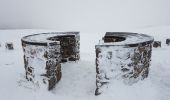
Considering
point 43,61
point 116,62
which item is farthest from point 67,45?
point 116,62

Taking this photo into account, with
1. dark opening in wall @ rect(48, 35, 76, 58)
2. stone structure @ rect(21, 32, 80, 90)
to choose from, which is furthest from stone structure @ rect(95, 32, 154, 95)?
dark opening in wall @ rect(48, 35, 76, 58)

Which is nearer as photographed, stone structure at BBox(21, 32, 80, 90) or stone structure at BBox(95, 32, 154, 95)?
stone structure at BBox(95, 32, 154, 95)

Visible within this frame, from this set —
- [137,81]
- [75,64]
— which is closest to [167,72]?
[137,81]

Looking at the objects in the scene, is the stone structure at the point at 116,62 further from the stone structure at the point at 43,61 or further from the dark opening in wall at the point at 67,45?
the dark opening in wall at the point at 67,45

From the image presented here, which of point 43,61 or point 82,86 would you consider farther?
point 82,86

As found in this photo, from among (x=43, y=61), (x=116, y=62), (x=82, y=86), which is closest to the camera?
(x=116, y=62)

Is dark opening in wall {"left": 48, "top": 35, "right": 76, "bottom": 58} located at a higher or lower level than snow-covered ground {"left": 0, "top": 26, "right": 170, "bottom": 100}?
Result: higher

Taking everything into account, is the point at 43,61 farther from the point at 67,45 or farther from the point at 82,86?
the point at 67,45

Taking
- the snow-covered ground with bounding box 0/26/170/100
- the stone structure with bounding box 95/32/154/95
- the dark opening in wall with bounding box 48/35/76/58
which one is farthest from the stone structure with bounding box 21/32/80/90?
the dark opening in wall with bounding box 48/35/76/58

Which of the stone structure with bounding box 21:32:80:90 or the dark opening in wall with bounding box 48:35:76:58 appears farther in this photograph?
the dark opening in wall with bounding box 48:35:76:58

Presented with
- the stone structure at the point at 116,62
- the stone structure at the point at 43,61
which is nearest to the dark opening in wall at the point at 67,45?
the stone structure at the point at 43,61

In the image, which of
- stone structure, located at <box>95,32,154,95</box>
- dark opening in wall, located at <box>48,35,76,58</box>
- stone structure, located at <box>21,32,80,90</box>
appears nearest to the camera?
stone structure, located at <box>95,32,154,95</box>

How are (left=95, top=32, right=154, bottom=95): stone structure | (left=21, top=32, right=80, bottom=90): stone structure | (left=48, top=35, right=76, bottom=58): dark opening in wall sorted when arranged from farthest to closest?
(left=48, top=35, right=76, bottom=58): dark opening in wall → (left=21, top=32, right=80, bottom=90): stone structure → (left=95, top=32, right=154, bottom=95): stone structure

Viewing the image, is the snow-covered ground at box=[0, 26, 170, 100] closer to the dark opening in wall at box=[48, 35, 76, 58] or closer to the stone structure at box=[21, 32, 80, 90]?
the stone structure at box=[21, 32, 80, 90]
